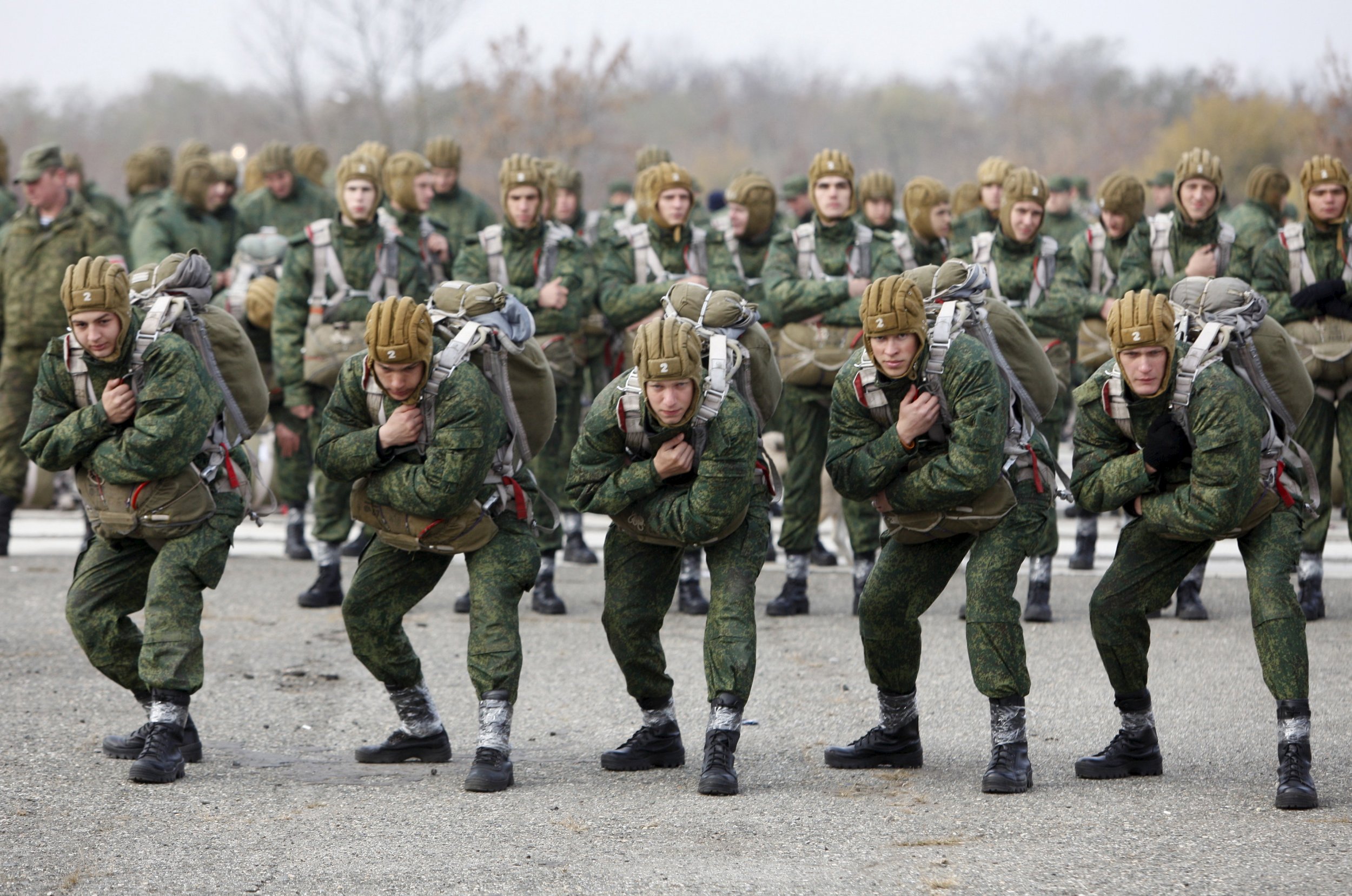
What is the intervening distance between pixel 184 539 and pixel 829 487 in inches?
207

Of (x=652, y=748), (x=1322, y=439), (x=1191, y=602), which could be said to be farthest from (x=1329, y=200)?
(x=652, y=748)

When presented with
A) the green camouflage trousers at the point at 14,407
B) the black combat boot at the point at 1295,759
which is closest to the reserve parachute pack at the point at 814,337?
the black combat boot at the point at 1295,759

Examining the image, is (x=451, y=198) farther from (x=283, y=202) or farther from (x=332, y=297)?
(x=332, y=297)

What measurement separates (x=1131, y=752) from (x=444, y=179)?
24.7ft

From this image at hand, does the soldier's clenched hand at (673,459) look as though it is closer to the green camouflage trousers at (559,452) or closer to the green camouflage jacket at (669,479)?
the green camouflage jacket at (669,479)

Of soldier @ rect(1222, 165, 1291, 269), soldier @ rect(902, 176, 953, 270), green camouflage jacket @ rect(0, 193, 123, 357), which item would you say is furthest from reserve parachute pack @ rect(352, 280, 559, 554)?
green camouflage jacket @ rect(0, 193, 123, 357)

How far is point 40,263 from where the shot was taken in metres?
11.1

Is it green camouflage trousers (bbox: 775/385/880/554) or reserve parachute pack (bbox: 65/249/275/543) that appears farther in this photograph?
green camouflage trousers (bbox: 775/385/880/554)

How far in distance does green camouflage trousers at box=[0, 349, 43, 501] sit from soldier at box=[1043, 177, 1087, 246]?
8.13 m

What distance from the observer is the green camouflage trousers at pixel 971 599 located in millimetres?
5895

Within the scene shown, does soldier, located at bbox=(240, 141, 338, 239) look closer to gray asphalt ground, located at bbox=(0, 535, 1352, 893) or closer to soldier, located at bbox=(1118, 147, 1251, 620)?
gray asphalt ground, located at bbox=(0, 535, 1352, 893)

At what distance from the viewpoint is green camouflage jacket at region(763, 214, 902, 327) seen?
9.32 metres

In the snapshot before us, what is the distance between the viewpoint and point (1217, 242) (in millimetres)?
9469

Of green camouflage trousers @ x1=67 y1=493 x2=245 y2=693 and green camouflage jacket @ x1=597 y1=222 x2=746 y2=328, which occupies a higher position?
green camouflage jacket @ x1=597 y1=222 x2=746 y2=328
